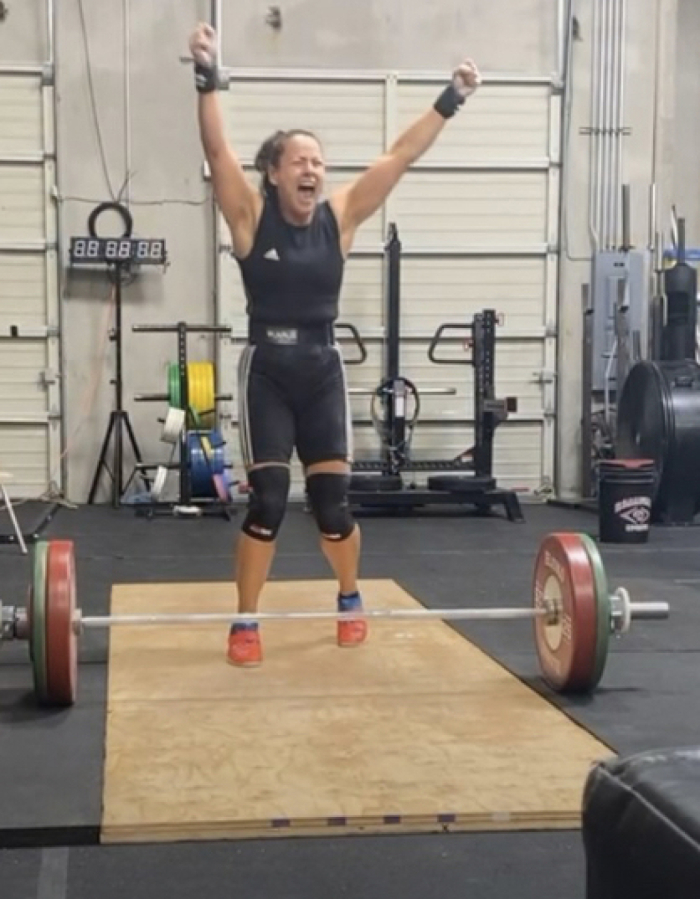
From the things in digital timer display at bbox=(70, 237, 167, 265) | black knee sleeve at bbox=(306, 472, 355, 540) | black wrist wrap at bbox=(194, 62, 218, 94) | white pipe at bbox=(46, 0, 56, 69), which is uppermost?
white pipe at bbox=(46, 0, 56, 69)

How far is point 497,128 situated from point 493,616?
5.90 metres

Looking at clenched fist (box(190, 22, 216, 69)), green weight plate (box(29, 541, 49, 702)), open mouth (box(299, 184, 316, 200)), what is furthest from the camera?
open mouth (box(299, 184, 316, 200))

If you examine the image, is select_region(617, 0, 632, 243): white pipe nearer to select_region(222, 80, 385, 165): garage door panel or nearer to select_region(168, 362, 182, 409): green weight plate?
select_region(222, 80, 385, 165): garage door panel

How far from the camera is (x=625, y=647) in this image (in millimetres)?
3574

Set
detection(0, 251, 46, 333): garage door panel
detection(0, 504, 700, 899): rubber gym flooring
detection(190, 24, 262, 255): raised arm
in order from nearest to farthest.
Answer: detection(0, 504, 700, 899): rubber gym flooring < detection(190, 24, 262, 255): raised arm < detection(0, 251, 46, 333): garage door panel

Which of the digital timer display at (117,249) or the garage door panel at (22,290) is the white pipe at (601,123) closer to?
the digital timer display at (117,249)

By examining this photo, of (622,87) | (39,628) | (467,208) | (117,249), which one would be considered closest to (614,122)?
(622,87)

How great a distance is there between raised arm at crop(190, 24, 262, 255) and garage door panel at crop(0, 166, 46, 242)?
A: 498 centimetres

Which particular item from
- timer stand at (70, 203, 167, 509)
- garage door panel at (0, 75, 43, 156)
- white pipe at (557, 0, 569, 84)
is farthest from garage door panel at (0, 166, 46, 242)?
white pipe at (557, 0, 569, 84)

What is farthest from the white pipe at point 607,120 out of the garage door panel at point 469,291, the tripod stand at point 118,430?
the tripod stand at point 118,430

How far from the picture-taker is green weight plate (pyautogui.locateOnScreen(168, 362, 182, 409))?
23.6 ft

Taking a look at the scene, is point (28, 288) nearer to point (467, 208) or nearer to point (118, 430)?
→ point (118, 430)

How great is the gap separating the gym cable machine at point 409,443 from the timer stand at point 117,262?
57.9 inches

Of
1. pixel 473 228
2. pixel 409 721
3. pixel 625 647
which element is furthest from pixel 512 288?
pixel 409 721
